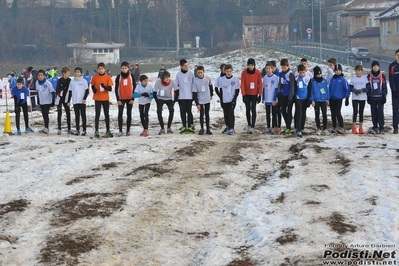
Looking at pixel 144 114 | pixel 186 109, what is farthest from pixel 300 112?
pixel 144 114

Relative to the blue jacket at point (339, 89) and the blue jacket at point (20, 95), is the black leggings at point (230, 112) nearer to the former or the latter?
the blue jacket at point (339, 89)

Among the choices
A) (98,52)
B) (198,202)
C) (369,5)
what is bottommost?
(198,202)

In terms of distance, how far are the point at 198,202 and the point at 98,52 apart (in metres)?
96.5

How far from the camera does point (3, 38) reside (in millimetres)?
104250

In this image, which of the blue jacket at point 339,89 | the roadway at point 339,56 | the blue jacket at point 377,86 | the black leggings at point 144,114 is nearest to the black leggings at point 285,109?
the blue jacket at point 339,89

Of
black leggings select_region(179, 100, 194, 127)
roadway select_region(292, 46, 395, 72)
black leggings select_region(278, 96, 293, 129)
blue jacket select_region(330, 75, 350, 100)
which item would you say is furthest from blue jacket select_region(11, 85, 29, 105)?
roadway select_region(292, 46, 395, 72)

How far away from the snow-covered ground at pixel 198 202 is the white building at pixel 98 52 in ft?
291

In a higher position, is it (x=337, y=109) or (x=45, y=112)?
(x=45, y=112)

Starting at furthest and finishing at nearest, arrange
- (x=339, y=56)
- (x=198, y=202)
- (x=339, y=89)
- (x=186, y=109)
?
(x=339, y=56) → (x=186, y=109) → (x=339, y=89) → (x=198, y=202)

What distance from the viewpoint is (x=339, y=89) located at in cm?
1714

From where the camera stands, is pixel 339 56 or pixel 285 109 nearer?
pixel 285 109

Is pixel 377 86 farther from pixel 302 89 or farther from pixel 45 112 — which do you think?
pixel 45 112

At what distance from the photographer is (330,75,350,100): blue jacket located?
17125mm

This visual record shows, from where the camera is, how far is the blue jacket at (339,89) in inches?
674
